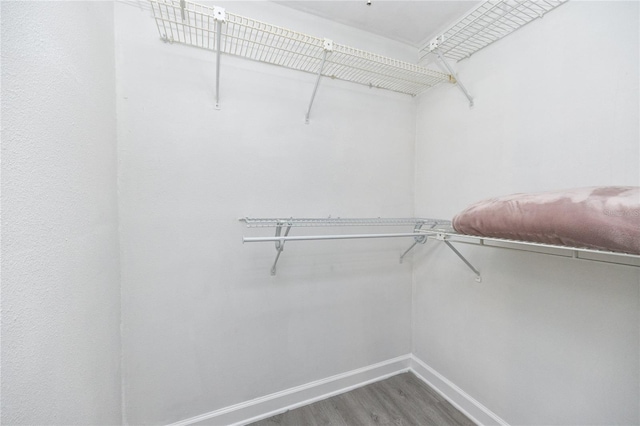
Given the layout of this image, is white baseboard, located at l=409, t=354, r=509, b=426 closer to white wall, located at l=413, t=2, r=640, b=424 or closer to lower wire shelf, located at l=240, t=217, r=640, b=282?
white wall, located at l=413, t=2, r=640, b=424

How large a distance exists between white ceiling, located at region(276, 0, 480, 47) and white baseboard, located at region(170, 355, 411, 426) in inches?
88.8

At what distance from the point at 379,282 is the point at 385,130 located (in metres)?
1.07

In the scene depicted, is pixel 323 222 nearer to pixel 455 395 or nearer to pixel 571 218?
pixel 571 218

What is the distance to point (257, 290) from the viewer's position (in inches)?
52.5

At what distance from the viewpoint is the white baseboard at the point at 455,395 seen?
4.18 ft

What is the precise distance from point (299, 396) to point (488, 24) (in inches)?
89.0

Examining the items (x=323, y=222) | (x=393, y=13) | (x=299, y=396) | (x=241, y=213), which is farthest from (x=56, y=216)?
(x=393, y=13)

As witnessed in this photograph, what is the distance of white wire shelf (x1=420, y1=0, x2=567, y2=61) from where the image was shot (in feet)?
3.50

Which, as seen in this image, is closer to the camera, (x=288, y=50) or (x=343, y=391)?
(x=288, y=50)

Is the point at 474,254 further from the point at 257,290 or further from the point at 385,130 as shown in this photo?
the point at 257,290

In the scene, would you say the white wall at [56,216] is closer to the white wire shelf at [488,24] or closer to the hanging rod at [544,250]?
the hanging rod at [544,250]

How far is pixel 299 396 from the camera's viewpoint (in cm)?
143

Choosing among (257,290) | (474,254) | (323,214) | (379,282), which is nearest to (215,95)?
(323,214)

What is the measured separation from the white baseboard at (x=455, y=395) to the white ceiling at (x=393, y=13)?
7.32ft
